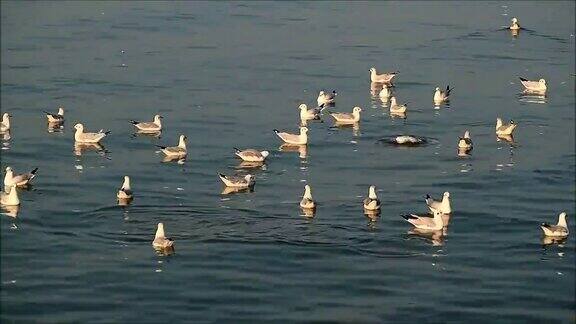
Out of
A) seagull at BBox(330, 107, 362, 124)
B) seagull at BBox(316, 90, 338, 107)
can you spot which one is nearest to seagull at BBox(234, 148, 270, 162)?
seagull at BBox(330, 107, 362, 124)

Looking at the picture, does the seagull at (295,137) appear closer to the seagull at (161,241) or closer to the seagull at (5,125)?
the seagull at (5,125)

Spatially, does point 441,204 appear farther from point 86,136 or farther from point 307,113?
point 307,113

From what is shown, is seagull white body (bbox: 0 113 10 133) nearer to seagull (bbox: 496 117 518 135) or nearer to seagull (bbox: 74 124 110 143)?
seagull (bbox: 74 124 110 143)

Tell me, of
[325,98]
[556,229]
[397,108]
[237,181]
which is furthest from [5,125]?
[556,229]

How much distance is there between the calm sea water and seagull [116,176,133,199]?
1.05 feet

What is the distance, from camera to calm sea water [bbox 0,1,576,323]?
26.7 m

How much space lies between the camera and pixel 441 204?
32.7 m

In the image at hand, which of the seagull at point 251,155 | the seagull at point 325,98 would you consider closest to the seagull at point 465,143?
the seagull at point 251,155

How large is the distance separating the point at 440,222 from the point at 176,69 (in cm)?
2336

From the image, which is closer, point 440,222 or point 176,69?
point 440,222

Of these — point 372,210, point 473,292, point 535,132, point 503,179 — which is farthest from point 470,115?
point 473,292

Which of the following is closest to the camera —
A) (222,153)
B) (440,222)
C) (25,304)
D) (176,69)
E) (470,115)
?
(25,304)

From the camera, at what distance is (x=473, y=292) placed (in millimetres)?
27047

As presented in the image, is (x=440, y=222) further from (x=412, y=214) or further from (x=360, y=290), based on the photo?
(x=360, y=290)
